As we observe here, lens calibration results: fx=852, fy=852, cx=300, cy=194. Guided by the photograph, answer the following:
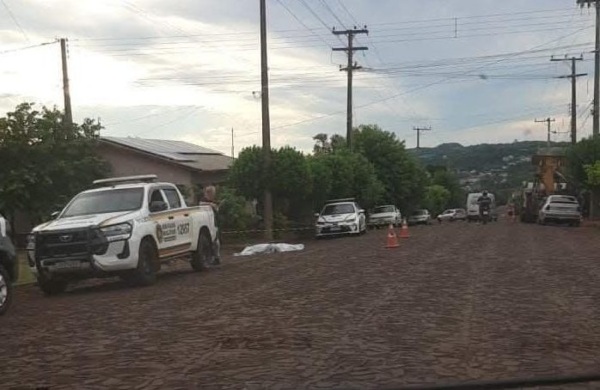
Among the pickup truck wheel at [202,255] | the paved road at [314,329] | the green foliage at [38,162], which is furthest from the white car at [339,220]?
the paved road at [314,329]

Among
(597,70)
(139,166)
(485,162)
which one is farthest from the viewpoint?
(485,162)

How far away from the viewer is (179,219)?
58.0 ft

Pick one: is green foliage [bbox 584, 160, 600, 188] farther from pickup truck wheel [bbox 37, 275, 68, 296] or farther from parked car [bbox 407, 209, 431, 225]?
pickup truck wheel [bbox 37, 275, 68, 296]

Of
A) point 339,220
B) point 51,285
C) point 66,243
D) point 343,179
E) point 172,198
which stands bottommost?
point 339,220

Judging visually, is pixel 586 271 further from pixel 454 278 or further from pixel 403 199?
pixel 403 199

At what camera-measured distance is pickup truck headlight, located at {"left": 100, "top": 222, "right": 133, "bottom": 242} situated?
50.0 ft

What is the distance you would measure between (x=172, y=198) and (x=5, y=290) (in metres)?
5.63

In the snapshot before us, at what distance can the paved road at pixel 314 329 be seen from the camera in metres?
7.50

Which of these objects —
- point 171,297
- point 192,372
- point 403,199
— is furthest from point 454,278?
point 403,199

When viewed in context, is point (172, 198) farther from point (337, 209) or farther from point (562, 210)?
point (562, 210)

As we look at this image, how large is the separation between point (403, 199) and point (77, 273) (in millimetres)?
44985

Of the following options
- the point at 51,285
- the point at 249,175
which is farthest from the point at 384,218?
the point at 51,285

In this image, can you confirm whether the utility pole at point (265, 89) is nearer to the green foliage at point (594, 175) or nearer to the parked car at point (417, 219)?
the green foliage at point (594, 175)

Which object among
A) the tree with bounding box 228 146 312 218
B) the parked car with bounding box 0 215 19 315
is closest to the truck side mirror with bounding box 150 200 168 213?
the parked car with bounding box 0 215 19 315
